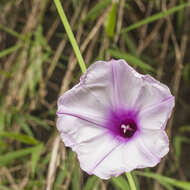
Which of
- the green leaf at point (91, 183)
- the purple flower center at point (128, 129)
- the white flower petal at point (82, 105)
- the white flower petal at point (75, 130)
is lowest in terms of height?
the green leaf at point (91, 183)

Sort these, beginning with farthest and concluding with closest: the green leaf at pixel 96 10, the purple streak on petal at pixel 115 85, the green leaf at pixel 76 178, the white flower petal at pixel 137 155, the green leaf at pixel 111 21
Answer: the green leaf at pixel 96 10
the green leaf at pixel 76 178
the green leaf at pixel 111 21
the purple streak on petal at pixel 115 85
the white flower petal at pixel 137 155

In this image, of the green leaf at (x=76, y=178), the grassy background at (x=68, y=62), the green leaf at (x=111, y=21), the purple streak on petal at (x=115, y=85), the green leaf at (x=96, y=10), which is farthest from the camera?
Answer: the grassy background at (x=68, y=62)

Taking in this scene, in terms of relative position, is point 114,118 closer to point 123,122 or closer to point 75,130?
point 123,122

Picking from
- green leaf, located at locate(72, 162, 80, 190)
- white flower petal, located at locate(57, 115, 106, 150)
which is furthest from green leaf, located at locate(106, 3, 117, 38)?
green leaf, located at locate(72, 162, 80, 190)

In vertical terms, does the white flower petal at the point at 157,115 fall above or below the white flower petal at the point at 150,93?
below

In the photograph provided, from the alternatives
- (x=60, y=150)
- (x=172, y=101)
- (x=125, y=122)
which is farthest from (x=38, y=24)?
(x=172, y=101)

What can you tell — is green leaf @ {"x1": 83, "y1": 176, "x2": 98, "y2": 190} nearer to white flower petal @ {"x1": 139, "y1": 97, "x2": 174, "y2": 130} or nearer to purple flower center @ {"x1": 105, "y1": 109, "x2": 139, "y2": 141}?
purple flower center @ {"x1": 105, "y1": 109, "x2": 139, "y2": 141}

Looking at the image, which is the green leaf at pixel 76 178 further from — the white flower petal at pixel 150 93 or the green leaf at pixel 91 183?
the white flower petal at pixel 150 93

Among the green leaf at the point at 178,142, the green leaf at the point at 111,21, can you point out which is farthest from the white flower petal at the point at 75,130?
the green leaf at the point at 178,142
